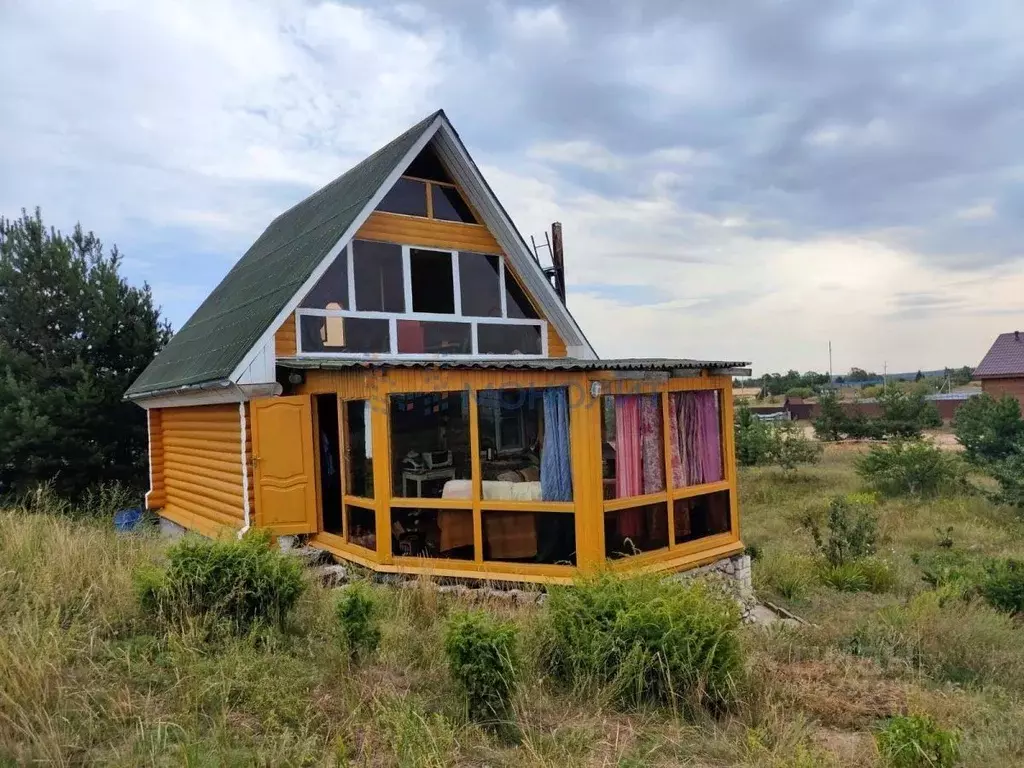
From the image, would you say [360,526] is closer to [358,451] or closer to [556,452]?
[358,451]

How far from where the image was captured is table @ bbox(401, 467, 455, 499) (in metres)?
7.18

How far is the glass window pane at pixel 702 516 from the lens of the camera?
7281 mm

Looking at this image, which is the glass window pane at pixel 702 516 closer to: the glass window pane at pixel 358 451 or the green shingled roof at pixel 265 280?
the glass window pane at pixel 358 451

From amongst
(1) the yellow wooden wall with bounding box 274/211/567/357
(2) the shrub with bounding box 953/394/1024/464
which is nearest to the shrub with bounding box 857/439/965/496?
(2) the shrub with bounding box 953/394/1024/464

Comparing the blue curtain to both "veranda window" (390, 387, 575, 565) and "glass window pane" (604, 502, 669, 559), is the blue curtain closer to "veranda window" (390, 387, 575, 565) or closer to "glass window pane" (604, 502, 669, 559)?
"veranda window" (390, 387, 575, 565)

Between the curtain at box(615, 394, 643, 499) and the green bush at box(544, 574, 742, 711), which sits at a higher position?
the curtain at box(615, 394, 643, 499)

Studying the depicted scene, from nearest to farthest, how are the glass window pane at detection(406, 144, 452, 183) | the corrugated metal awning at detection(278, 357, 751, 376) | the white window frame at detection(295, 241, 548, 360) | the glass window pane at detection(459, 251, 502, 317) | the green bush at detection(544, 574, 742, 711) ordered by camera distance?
1. the green bush at detection(544, 574, 742, 711)
2. the corrugated metal awning at detection(278, 357, 751, 376)
3. the white window frame at detection(295, 241, 548, 360)
4. the glass window pane at detection(406, 144, 452, 183)
5. the glass window pane at detection(459, 251, 502, 317)

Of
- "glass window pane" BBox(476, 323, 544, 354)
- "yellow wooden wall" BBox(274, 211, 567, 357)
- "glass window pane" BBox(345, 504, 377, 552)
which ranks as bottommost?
"glass window pane" BBox(345, 504, 377, 552)

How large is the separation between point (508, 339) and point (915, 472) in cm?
1180

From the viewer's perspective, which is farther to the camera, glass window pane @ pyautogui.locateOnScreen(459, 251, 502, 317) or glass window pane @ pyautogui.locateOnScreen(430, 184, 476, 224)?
glass window pane @ pyautogui.locateOnScreen(459, 251, 502, 317)

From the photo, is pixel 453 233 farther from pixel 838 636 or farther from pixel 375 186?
pixel 838 636

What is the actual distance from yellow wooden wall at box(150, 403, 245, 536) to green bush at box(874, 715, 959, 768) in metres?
6.84

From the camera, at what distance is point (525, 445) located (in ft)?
23.3

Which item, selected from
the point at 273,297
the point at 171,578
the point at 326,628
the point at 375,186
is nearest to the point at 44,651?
the point at 171,578
